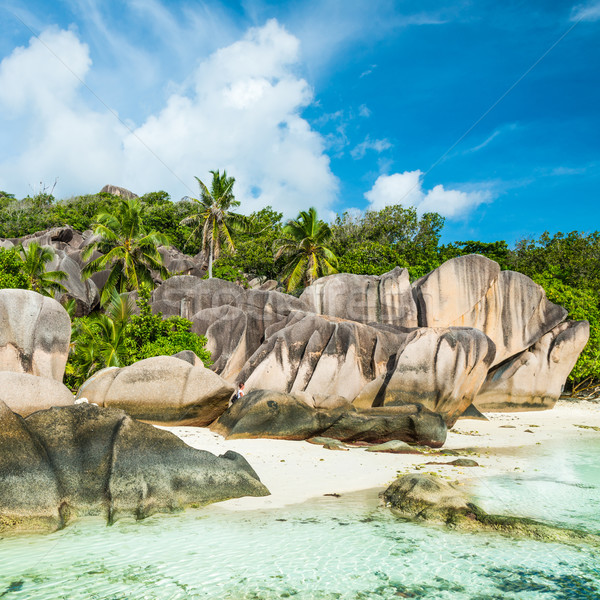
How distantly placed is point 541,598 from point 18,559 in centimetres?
477

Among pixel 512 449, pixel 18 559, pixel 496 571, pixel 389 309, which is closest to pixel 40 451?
pixel 18 559

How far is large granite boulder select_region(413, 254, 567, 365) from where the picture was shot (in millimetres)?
19203

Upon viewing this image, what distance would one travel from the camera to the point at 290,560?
4973 millimetres

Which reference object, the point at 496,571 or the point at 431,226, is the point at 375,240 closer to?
the point at 431,226

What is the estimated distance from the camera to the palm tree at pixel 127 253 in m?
24.9

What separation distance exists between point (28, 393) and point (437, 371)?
1031cm

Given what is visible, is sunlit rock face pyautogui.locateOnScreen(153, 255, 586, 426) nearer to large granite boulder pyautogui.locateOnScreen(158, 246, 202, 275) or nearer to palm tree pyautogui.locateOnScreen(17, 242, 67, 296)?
palm tree pyautogui.locateOnScreen(17, 242, 67, 296)

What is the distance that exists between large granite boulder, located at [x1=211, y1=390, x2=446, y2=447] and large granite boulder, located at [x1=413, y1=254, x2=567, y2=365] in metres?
8.13

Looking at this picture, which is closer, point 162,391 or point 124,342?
point 162,391

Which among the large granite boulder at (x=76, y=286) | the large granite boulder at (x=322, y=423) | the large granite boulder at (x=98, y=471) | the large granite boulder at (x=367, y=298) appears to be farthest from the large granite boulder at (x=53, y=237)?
the large granite boulder at (x=98, y=471)

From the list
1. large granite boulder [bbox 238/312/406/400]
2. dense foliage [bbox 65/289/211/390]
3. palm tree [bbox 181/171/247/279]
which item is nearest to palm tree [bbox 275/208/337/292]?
palm tree [bbox 181/171/247/279]

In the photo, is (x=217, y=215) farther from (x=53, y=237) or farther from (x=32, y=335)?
(x=32, y=335)

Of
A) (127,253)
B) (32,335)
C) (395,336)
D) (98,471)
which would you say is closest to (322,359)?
(395,336)

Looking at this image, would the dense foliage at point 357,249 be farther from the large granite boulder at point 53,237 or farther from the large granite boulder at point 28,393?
the large granite boulder at point 28,393
